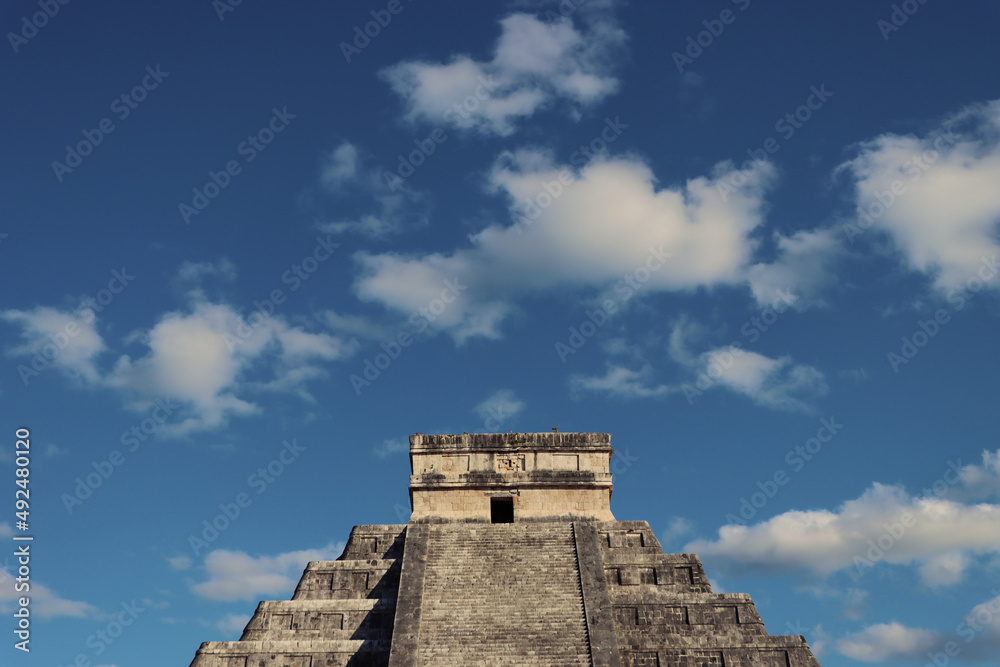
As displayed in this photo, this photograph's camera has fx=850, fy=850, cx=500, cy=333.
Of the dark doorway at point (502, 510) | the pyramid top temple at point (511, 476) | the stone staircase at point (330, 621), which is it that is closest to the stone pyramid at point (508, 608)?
the stone staircase at point (330, 621)

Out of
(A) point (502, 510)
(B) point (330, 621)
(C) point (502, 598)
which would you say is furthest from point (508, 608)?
(A) point (502, 510)

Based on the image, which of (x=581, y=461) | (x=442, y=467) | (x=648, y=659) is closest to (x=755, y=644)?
(x=648, y=659)

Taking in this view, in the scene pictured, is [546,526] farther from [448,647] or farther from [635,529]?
[448,647]

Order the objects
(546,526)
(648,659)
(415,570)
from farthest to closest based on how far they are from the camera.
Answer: (546,526)
(415,570)
(648,659)

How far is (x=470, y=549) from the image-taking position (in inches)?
639

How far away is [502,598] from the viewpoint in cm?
1464

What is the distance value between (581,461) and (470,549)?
13.3 ft

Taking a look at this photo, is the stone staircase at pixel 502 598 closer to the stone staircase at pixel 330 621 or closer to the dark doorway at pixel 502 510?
the stone staircase at pixel 330 621

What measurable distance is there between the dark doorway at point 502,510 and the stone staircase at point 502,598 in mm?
1765

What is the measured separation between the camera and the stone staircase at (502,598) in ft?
43.4

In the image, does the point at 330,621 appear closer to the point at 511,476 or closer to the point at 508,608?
the point at 508,608

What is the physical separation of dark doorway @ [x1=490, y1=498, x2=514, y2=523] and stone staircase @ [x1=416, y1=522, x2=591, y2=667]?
1765 millimetres

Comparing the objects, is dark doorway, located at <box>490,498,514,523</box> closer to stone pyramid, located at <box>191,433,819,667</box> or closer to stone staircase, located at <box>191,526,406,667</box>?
stone pyramid, located at <box>191,433,819,667</box>

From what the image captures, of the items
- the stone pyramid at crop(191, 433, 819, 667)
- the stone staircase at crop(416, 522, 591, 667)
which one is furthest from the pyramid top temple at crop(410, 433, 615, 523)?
the stone staircase at crop(416, 522, 591, 667)
